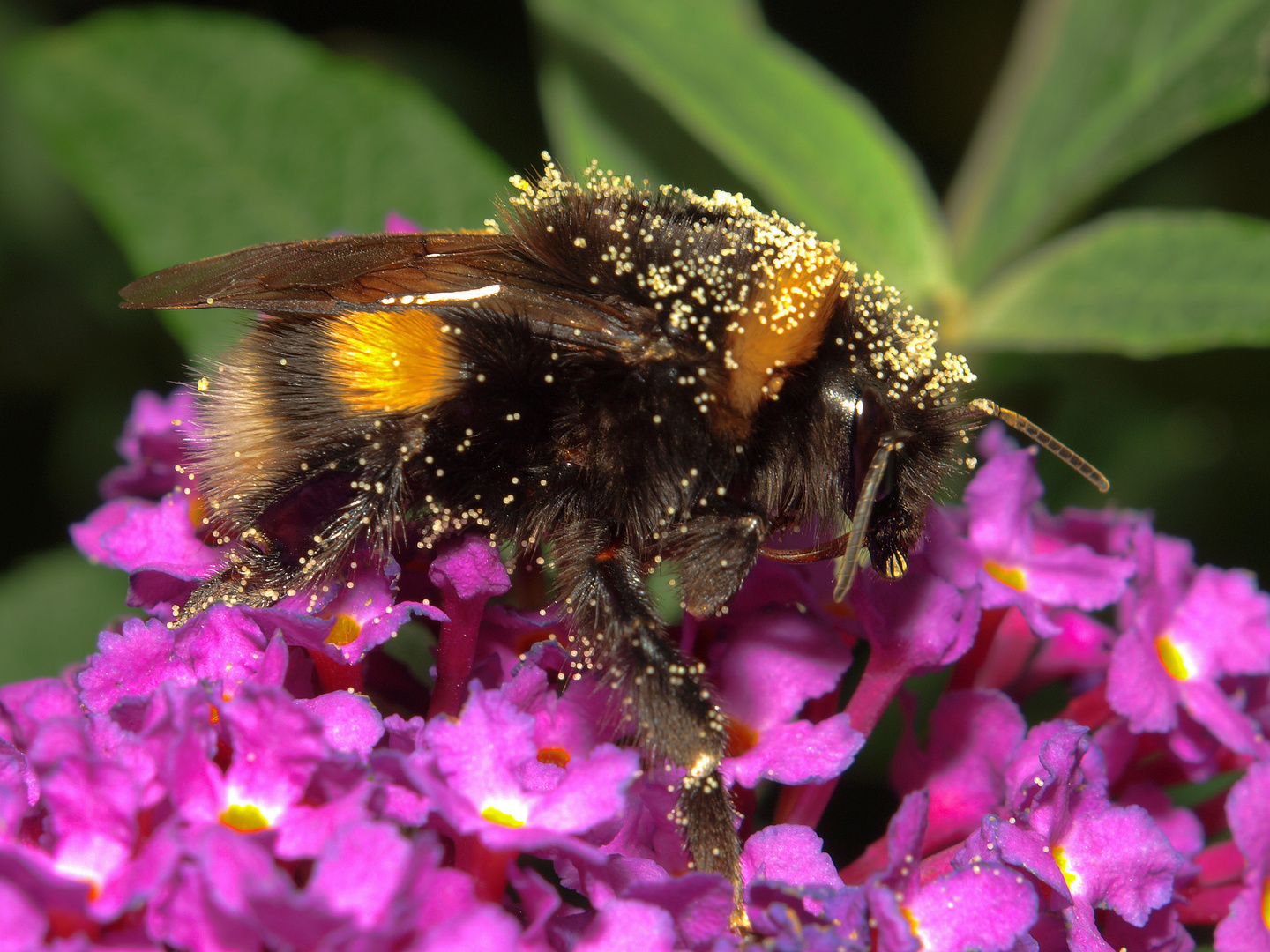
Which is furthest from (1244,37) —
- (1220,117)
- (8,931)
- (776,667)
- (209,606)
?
(8,931)

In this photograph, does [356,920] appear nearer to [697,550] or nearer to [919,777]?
[697,550]

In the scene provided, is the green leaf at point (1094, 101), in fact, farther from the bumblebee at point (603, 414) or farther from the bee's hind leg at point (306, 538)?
the bee's hind leg at point (306, 538)

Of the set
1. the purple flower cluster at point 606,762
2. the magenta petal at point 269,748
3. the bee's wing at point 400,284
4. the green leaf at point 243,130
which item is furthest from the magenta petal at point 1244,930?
the green leaf at point 243,130

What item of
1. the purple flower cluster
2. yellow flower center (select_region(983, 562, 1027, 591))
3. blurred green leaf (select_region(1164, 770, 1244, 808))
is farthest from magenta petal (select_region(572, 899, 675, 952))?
blurred green leaf (select_region(1164, 770, 1244, 808))

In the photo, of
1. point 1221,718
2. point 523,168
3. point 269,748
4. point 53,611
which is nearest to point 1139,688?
point 1221,718

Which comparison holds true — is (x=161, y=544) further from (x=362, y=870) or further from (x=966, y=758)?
(x=966, y=758)
